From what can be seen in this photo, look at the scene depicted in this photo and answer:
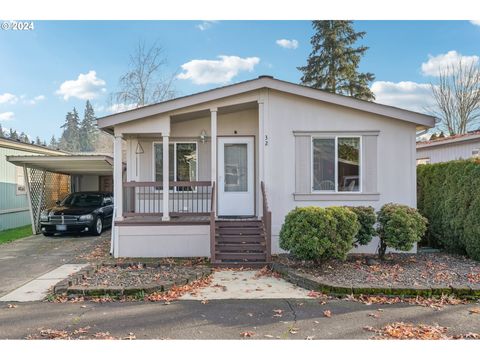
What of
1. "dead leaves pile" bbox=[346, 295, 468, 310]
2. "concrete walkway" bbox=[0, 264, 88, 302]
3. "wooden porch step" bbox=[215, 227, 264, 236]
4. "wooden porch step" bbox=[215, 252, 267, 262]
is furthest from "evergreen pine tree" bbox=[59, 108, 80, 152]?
"dead leaves pile" bbox=[346, 295, 468, 310]

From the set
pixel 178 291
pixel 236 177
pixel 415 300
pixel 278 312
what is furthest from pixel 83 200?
pixel 415 300

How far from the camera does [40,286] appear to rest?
20.6ft

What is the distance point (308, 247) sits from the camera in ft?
21.2

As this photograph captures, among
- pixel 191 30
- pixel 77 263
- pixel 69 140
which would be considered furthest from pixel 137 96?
pixel 69 140

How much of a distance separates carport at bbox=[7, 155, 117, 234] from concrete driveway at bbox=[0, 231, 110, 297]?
1752 mm

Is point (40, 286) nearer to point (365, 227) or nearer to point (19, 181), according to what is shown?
point (365, 227)

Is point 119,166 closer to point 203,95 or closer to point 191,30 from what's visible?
point 203,95

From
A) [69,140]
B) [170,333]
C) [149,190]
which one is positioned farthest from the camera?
[69,140]

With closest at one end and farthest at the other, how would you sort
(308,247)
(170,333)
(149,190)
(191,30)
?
(170,333) < (308,247) < (149,190) < (191,30)

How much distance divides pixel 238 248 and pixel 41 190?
9242mm

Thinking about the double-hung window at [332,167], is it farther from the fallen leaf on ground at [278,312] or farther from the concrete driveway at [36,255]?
the concrete driveway at [36,255]

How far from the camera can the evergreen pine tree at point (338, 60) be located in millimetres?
26625

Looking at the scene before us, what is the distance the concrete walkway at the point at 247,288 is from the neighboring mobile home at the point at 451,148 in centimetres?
838

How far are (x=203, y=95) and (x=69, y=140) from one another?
57.8 meters
